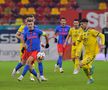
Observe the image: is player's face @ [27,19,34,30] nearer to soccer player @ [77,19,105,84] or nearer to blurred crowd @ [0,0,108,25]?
soccer player @ [77,19,105,84]

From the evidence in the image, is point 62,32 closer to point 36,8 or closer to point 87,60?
point 87,60

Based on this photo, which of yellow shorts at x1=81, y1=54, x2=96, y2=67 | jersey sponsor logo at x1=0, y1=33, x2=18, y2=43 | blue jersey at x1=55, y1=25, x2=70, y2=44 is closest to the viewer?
yellow shorts at x1=81, y1=54, x2=96, y2=67

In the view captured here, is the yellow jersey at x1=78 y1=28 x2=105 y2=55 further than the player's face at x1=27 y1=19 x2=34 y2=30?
Yes

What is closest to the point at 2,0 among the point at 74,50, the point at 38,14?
the point at 38,14

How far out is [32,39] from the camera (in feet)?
53.1

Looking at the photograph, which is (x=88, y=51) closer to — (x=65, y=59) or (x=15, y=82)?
(x=15, y=82)

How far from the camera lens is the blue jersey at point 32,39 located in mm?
16078

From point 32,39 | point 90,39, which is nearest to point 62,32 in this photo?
point 32,39

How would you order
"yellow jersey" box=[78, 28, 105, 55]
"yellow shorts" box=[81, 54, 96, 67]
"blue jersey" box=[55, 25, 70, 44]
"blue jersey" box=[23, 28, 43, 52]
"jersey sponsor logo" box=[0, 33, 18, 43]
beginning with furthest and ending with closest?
"jersey sponsor logo" box=[0, 33, 18, 43]
"blue jersey" box=[55, 25, 70, 44]
"blue jersey" box=[23, 28, 43, 52]
"yellow jersey" box=[78, 28, 105, 55]
"yellow shorts" box=[81, 54, 96, 67]

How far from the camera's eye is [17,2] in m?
37.6

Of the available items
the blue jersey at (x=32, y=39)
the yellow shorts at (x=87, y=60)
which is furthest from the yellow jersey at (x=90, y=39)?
the blue jersey at (x=32, y=39)

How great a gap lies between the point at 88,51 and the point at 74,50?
5.16 meters

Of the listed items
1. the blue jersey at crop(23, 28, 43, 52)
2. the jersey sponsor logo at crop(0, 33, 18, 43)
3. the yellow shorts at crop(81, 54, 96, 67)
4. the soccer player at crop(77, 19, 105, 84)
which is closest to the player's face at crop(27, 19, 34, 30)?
the blue jersey at crop(23, 28, 43, 52)

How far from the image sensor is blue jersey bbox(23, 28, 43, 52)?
52.7ft
